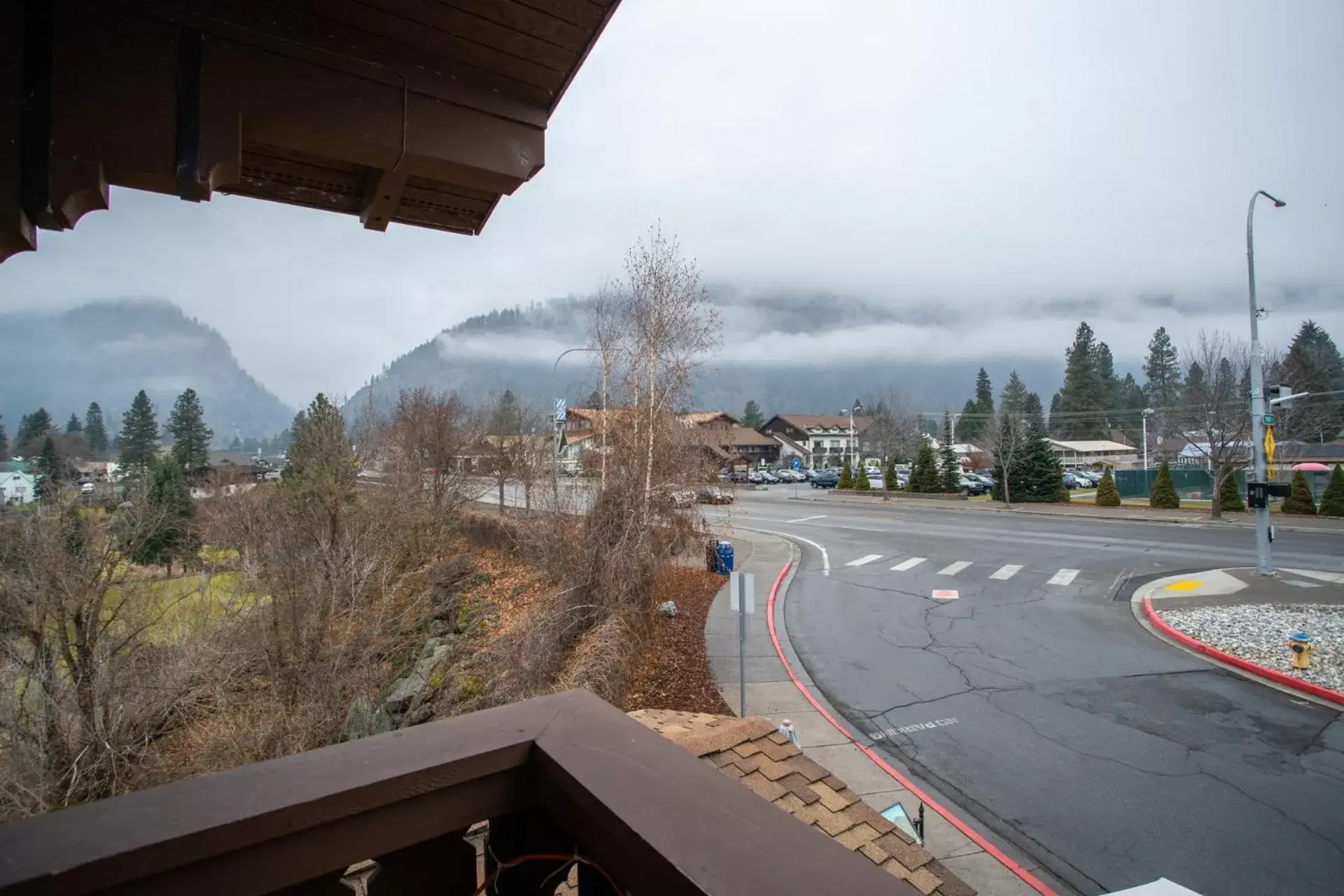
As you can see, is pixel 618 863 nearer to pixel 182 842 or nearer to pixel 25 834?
pixel 182 842

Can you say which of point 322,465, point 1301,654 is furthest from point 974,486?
point 322,465

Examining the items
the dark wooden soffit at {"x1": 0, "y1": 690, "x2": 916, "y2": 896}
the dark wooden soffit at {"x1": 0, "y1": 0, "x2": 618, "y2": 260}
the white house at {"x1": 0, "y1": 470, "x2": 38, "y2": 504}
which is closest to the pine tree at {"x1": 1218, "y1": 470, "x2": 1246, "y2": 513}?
the dark wooden soffit at {"x1": 0, "y1": 0, "x2": 618, "y2": 260}

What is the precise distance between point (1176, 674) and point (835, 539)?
15.5 meters

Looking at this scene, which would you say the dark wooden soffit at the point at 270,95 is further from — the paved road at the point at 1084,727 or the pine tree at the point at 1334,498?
the pine tree at the point at 1334,498

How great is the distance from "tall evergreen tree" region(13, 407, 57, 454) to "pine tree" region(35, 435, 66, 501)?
122 inches

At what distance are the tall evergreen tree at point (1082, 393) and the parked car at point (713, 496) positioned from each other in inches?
3420

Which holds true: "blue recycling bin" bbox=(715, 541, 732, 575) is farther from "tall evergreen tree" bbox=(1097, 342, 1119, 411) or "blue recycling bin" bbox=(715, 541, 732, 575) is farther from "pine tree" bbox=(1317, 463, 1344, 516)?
"tall evergreen tree" bbox=(1097, 342, 1119, 411)

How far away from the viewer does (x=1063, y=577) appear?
1727 centimetres

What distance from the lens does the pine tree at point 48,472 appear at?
13.7m

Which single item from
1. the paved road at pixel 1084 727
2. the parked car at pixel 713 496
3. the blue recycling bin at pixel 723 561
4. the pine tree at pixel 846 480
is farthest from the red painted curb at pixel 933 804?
the pine tree at pixel 846 480

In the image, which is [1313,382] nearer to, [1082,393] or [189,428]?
[1082,393]

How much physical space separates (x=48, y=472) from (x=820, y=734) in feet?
72.0

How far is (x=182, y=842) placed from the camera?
3.27 feet

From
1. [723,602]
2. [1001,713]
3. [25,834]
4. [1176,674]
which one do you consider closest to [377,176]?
[25,834]
